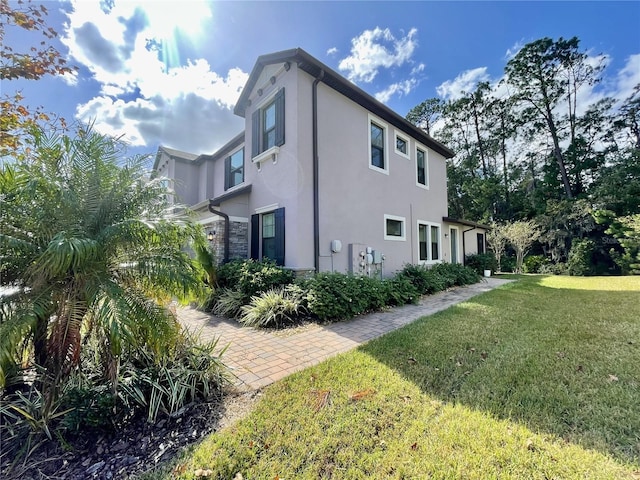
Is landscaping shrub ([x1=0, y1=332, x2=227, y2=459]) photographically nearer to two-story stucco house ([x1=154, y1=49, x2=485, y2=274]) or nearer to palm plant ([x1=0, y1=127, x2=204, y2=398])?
palm plant ([x1=0, y1=127, x2=204, y2=398])

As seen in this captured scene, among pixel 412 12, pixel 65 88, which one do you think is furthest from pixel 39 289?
Answer: pixel 412 12

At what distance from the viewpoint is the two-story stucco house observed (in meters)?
8.16

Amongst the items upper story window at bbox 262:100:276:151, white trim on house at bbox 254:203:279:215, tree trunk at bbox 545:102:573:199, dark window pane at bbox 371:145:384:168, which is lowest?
white trim on house at bbox 254:203:279:215

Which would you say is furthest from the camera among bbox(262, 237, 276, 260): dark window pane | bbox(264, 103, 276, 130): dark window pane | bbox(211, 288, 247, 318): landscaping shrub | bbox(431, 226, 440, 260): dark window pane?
bbox(431, 226, 440, 260): dark window pane

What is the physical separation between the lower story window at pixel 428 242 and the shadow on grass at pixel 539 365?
230 inches

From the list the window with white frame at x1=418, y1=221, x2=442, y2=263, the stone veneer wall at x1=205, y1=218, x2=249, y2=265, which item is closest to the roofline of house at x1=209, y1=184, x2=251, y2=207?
the stone veneer wall at x1=205, y1=218, x2=249, y2=265

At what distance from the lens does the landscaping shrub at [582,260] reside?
57.0ft

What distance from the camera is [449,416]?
263 centimetres

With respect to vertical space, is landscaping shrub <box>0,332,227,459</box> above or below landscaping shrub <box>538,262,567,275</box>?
below

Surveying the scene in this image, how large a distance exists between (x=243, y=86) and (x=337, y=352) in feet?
32.2

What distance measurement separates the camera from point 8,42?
5098mm

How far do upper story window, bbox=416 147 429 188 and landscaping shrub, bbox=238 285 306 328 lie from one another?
→ 897 cm

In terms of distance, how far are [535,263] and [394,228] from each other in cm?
1580

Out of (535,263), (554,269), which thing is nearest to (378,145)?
(554,269)
